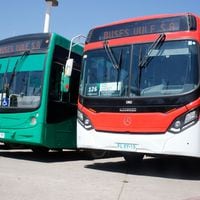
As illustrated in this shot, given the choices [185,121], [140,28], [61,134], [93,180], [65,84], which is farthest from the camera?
[61,134]

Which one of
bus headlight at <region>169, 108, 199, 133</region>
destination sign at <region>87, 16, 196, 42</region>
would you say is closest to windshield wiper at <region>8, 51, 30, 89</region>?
destination sign at <region>87, 16, 196, 42</region>

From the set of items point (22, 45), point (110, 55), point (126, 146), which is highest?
point (22, 45)

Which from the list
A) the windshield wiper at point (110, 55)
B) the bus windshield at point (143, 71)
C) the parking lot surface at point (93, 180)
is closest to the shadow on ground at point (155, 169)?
the parking lot surface at point (93, 180)

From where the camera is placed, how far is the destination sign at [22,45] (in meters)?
10.7

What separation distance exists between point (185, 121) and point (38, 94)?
3713 mm

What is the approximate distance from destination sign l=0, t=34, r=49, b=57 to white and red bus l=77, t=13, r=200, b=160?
1.40m

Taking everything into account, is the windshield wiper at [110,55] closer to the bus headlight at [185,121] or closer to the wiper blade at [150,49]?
the wiper blade at [150,49]

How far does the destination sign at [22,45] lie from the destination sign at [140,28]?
1.24 meters

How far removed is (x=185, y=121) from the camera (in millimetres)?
8305

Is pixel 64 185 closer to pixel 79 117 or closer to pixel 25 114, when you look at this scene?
pixel 79 117

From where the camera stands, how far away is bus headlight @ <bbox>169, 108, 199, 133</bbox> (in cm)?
826

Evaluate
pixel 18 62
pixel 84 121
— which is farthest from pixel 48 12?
pixel 84 121

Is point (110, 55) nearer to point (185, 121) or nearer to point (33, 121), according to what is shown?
point (185, 121)

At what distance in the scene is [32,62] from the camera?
35.2 ft
